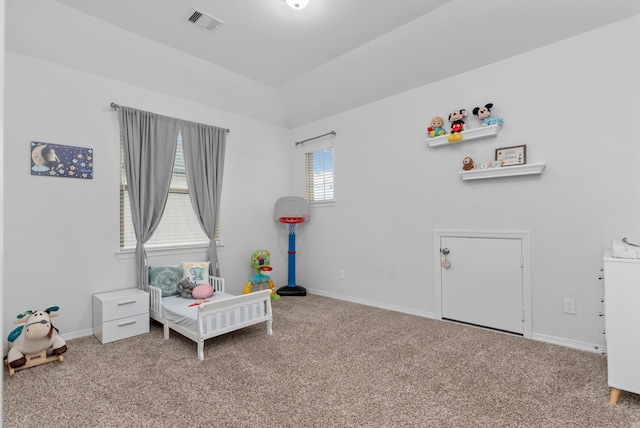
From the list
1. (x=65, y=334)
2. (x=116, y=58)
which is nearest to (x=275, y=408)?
(x=65, y=334)

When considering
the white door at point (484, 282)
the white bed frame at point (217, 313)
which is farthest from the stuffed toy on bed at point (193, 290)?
the white door at point (484, 282)

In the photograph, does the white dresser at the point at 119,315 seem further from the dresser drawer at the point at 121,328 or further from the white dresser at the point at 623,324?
the white dresser at the point at 623,324

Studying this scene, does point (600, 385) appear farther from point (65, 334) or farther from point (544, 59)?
point (65, 334)

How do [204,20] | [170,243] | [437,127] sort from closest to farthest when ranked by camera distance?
[204,20] < [437,127] < [170,243]

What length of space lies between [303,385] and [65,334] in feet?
7.89

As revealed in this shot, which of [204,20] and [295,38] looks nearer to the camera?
[204,20]

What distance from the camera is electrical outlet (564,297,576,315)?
2820mm

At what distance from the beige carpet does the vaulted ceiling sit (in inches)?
104

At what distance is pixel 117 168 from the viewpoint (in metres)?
3.46

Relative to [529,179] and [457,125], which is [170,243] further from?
[529,179]

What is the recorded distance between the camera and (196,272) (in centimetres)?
362

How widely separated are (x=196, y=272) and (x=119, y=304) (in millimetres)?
A: 763

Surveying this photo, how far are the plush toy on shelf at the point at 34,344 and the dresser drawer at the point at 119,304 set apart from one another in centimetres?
39

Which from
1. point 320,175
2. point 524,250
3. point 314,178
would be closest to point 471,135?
point 524,250
